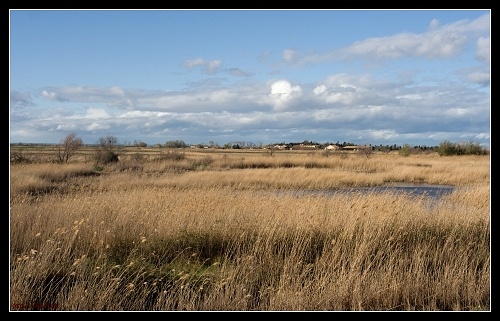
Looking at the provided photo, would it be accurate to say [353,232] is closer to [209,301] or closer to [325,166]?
→ [209,301]

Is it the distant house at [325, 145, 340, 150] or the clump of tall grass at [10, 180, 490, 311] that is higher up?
the distant house at [325, 145, 340, 150]

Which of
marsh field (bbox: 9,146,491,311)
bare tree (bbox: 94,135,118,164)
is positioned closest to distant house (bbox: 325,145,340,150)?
bare tree (bbox: 94,135,118,164)

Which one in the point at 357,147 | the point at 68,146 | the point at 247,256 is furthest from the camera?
the point at 357,147

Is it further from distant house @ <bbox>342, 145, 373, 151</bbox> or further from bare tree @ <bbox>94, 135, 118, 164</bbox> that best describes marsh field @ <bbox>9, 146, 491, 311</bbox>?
distant house @ <bbox>342, 145, 373, 151</bbox>

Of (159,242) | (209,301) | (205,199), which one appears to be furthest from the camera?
(205,199)

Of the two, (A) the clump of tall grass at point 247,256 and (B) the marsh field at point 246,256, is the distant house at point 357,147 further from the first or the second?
(A) the clump of tall grass at point 247,256

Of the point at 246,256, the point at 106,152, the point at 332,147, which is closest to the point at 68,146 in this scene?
the point at 106,152

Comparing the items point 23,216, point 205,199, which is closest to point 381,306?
point 205,199

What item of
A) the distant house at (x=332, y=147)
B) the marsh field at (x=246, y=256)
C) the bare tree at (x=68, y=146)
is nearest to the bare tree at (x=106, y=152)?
the bare tree at (x=68, y=146)

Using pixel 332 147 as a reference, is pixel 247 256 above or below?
below

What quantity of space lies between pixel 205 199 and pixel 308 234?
3.06 meters

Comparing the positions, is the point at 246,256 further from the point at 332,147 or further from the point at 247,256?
the point at 332,147

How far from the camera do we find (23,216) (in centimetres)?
746
